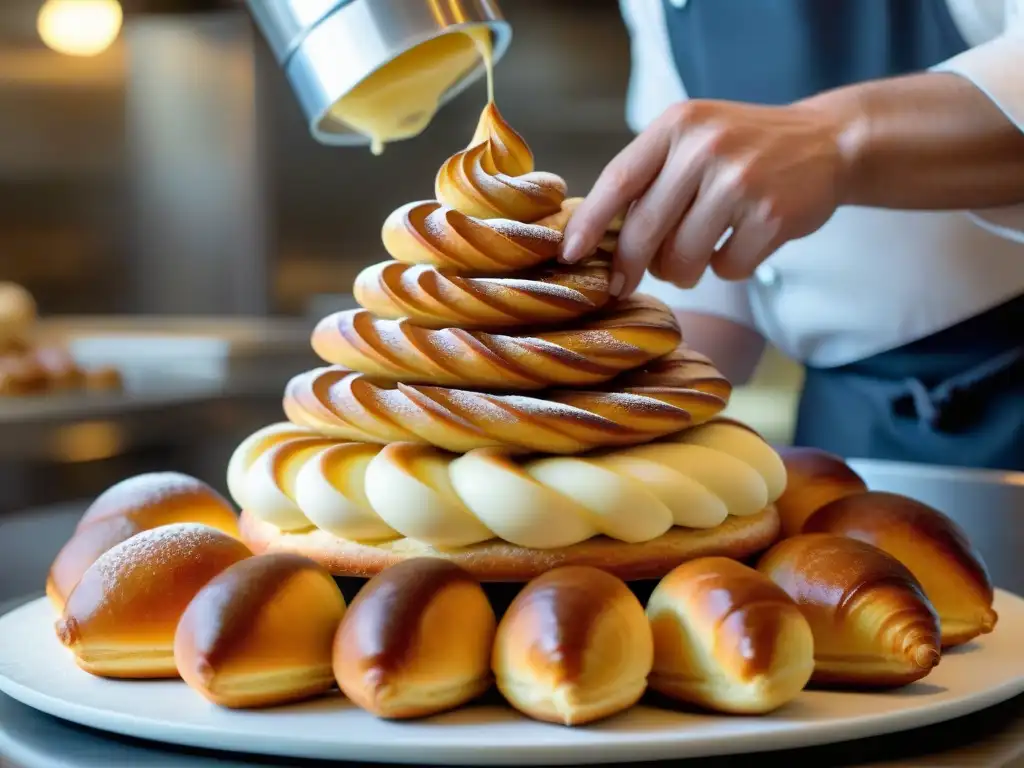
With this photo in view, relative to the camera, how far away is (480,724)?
577mm

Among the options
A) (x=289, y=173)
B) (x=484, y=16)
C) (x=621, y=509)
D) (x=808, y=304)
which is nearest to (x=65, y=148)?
(x=289, y=173)

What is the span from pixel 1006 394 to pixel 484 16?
33.2 inches

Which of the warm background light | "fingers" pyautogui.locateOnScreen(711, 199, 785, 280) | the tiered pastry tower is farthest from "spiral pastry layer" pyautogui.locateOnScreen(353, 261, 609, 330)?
the warm background light

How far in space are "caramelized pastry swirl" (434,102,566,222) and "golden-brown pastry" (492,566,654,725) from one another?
298 mm

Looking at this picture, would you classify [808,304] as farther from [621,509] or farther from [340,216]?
[340,216]

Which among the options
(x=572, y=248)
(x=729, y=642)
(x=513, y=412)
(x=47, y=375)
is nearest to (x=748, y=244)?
(x=572, y=248)

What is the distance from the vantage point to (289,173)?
4035 mm

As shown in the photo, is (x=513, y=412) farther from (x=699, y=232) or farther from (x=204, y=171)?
(x=204, y=171)

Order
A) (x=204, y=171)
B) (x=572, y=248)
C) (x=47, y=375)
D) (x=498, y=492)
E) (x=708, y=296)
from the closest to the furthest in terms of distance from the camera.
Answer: (x=498, y=492) → (x=572, y=248) → (x=708, y=296) → (x=47, y=375) → (x=204, y=171)

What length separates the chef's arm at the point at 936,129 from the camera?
2.98 ft

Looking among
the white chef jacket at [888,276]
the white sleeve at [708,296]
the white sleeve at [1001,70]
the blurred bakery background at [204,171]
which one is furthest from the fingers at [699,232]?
the blurred bakery background at [204,171]

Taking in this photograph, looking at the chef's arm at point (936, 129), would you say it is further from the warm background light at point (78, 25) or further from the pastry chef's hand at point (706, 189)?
the warm background light at point (78, 25)

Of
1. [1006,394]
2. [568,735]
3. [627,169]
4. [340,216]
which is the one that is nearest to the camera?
[568,735]

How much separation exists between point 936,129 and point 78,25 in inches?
144
